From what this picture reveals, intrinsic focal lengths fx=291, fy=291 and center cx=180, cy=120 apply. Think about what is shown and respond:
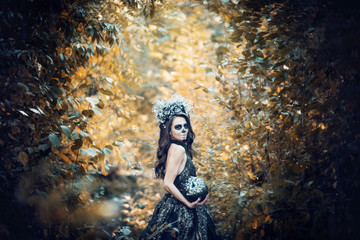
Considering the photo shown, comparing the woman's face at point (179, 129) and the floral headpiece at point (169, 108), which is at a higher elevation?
the floral headpiece at point (169, 108)

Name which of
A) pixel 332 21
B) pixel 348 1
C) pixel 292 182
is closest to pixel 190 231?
pixel 292 182

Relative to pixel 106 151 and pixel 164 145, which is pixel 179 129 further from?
pixel 106 151

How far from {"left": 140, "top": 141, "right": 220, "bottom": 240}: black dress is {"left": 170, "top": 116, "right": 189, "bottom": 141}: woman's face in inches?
2.3

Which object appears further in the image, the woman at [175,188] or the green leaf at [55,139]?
the woman at [175,188]

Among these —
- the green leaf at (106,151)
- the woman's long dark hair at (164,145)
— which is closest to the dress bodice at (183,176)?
the woman's long dark hair at (164,145)

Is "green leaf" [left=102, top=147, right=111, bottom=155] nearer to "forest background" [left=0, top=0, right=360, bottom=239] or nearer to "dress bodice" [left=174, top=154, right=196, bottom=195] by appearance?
"forest background" [left=0, top=0, right=360, bottom=239]

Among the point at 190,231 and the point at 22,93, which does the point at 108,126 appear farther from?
the point at 190,231

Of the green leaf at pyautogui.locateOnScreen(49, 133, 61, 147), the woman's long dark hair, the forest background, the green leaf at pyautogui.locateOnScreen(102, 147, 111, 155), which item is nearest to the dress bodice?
the woman's long dark hair

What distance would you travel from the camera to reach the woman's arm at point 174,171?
8.73 ft

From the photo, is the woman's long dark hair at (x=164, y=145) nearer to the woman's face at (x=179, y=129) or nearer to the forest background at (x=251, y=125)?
the woman's face at (x=179, y=129)

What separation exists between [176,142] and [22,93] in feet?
4.64

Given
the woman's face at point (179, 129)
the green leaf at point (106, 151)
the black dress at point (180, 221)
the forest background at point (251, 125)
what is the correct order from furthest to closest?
1. the woman's face at point (179, 129)
2. the black dress at point (180, 221)
3. the green leaf at point (106, 151)
4. the forest background at point (251, 125)

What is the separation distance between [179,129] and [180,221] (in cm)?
86

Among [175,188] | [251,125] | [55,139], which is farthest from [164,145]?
[55,139]
